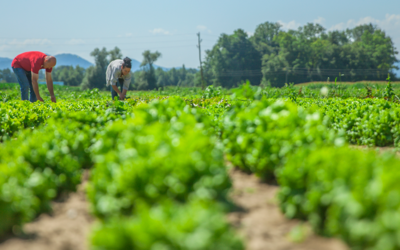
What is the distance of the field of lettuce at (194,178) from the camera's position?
1.73 meters

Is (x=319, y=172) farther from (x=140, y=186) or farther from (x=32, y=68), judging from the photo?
(x=32, y=68)

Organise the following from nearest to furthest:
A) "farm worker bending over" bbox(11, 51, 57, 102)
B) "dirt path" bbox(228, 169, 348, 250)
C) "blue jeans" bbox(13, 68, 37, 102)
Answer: "dirt path" bbox(228, 169, 348, 250) → "farm worker bending over" bbox(11, 51, 57, 102) → "blue jeans" bbox(13, 68, 37, 102)

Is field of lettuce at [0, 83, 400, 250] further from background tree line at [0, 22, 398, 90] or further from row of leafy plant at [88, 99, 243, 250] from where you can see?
background tree line at [0, 22, 398, 90]

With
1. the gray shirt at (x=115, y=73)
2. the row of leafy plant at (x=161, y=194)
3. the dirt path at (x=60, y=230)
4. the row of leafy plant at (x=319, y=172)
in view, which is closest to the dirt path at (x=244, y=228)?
the dirt path at (x=60, y=230)

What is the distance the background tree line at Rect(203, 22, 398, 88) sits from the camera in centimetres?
7950

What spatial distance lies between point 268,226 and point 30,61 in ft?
26.8

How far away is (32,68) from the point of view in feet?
25.7

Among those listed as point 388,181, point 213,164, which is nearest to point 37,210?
point 213,164

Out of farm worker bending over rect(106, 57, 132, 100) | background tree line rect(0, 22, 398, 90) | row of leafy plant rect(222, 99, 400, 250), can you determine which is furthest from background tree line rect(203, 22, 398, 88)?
row of leafy plant rect(222, 99, 400, 250)

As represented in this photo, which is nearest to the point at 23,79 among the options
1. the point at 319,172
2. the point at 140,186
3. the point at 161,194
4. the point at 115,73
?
the point at 115,73

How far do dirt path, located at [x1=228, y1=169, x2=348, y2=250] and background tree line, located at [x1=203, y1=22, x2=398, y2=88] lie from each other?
255ft

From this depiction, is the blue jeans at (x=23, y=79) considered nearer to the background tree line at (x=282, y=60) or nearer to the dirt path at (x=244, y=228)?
the dirt path at (x=244, y=228)

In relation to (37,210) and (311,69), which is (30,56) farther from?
(311,69)

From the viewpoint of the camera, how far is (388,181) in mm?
1885
